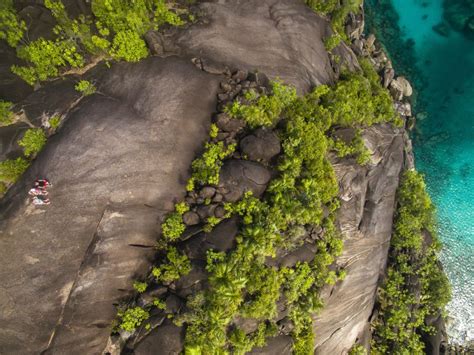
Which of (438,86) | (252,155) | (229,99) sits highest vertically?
(229,99)

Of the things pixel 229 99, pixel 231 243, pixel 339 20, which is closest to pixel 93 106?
pixel 229 99

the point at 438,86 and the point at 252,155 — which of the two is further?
the point at 438,86

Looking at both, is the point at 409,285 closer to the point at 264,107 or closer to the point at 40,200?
the point at 264,107

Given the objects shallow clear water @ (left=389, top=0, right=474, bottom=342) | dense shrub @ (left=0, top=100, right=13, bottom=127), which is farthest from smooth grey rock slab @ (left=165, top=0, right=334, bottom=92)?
shallow clear water @ (left=389, top=0, right=474, bottom=342)

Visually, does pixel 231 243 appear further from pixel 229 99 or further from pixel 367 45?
pixel 367 45

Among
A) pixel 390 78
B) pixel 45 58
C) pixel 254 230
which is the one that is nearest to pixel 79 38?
pixel 45 58

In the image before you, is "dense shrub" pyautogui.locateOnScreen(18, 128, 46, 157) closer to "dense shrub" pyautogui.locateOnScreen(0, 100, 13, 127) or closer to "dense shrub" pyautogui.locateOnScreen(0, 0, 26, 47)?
"dense shrub" pyautogui.locateOnScreen(0, 100, 13, 127)
